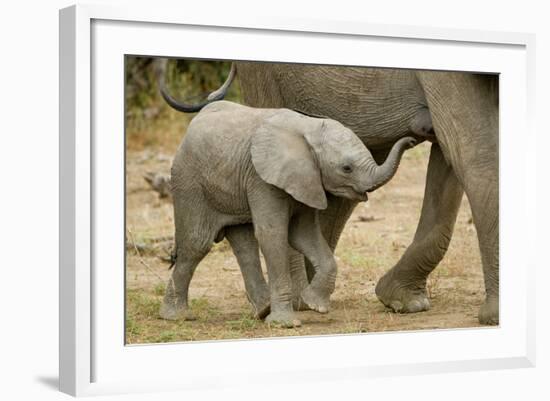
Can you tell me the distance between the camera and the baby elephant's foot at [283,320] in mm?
7492

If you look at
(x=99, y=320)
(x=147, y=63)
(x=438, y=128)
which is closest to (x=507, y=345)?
(x=438, y=128)

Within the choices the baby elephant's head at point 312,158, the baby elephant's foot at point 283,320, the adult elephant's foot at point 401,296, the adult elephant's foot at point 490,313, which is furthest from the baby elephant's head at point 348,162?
the adult elephant's foot at point 401,296

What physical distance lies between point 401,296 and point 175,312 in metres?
1.48

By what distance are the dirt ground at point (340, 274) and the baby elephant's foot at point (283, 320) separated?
45 millimetres

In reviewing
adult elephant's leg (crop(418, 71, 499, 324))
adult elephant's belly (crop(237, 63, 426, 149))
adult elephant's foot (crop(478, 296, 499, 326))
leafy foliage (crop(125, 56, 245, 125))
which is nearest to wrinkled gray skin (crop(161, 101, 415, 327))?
adult elephant's leg (crop(418, 71, 499, 324))

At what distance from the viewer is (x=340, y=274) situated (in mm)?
9648

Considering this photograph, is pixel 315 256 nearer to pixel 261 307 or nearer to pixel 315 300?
pixel 315 300

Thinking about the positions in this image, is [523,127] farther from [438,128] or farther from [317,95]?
[317,95]

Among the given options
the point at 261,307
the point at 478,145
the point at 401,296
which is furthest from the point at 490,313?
the point at 261,307

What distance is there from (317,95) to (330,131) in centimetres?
86

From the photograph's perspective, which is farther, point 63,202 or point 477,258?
point 477,258

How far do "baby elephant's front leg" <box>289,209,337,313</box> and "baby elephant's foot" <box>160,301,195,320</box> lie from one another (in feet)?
2.22

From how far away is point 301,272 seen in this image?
821cm

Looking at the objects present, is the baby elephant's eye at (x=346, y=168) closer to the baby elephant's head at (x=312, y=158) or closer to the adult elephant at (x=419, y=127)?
the baby elephant's head at (x=312, y=158)
